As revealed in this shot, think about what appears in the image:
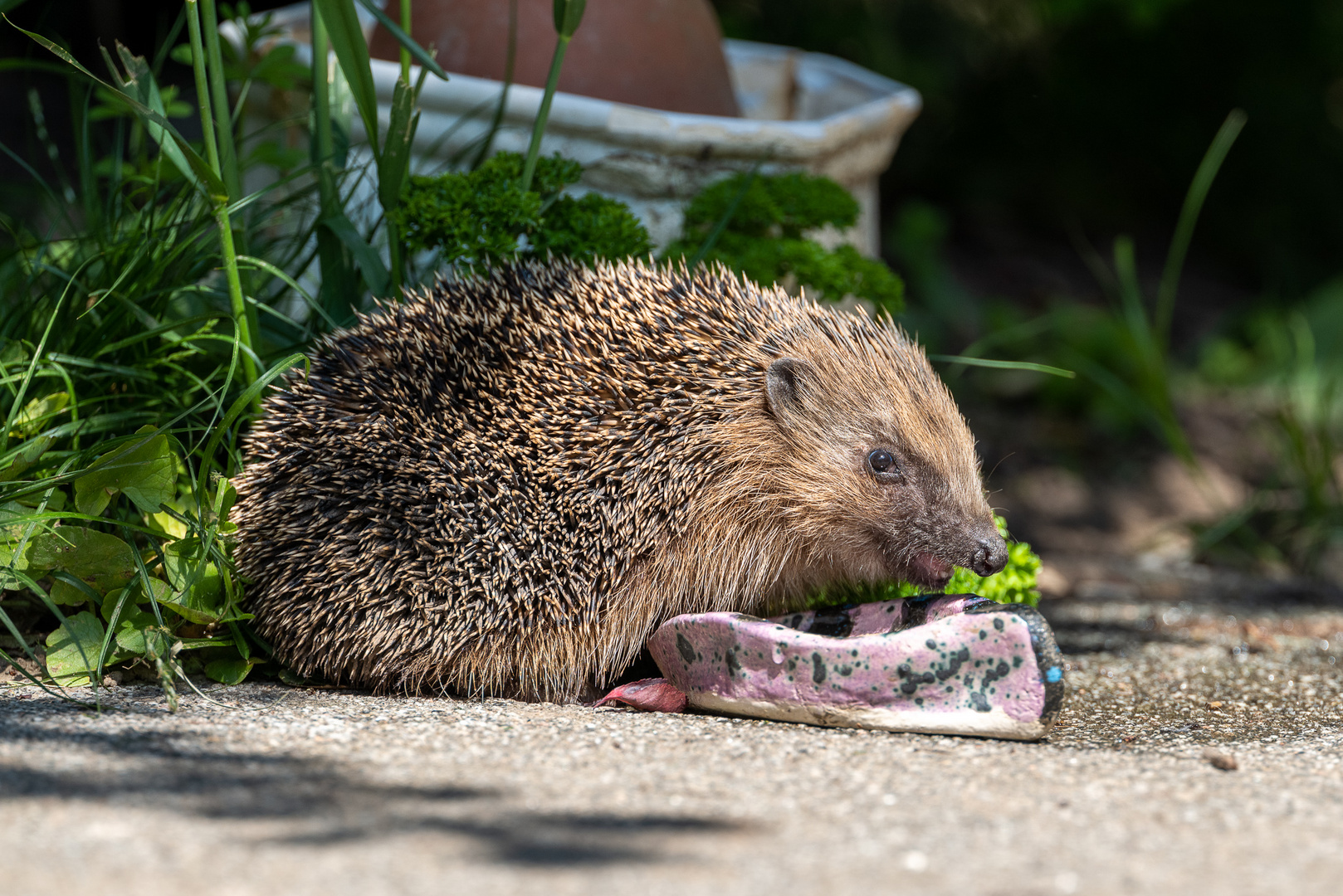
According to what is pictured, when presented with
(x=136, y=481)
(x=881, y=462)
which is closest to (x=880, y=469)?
(x=881, y=462)

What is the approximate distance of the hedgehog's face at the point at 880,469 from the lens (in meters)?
3.54

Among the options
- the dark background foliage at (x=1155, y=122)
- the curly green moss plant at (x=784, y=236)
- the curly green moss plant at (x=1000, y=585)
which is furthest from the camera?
the dark background foliage at (x=1155, y=122)

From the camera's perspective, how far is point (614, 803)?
245 cm

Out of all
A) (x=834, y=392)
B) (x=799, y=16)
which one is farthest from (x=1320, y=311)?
(x=834, y=392)

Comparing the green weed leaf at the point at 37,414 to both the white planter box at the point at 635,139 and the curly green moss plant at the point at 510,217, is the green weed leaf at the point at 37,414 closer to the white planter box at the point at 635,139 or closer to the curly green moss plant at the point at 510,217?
the curly green moss plant at the point at 510,217

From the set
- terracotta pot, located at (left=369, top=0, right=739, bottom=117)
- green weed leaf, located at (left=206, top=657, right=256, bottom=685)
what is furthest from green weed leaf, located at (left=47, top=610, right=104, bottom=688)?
terracotta pot, located at (left=369, top=0, right=739, bottom=117)

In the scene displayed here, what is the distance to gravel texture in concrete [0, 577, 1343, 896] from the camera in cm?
208

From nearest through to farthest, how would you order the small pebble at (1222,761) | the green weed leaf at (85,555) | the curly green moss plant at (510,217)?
the small pebble at (1222,761), the green weed leaf at (85,555), the curly green moss plant at (510,217)

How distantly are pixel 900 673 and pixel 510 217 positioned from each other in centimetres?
201

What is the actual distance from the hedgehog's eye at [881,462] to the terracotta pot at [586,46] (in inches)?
90.7

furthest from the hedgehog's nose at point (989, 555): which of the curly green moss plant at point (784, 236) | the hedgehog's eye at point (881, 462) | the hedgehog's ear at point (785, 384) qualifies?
the curly green moss plant at point (784, 236)

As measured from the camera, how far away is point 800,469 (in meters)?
3.63

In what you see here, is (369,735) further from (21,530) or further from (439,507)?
(21,530)

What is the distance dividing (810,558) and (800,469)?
28cm
